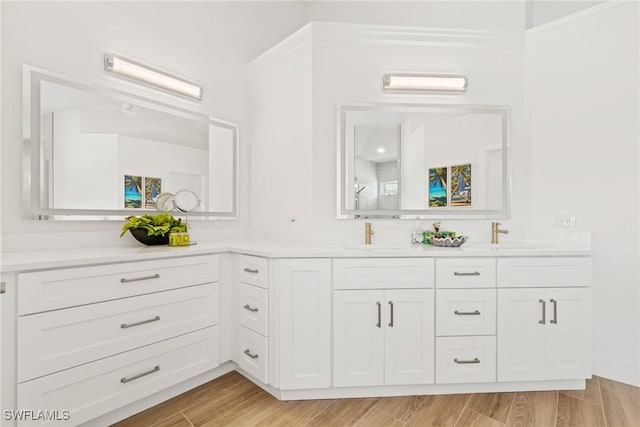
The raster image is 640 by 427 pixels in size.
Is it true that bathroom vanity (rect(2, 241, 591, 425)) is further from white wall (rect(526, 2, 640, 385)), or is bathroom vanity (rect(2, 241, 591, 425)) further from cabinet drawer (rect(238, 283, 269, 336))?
white wall (rect(526, 2, 640, 385))

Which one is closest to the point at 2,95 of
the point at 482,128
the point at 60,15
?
the point at 60,15

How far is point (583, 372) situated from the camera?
73.9 inches

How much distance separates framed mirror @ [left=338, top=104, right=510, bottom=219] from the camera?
2355mm

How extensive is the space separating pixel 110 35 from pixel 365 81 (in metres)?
1.75

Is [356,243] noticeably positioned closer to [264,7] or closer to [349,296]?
[349,296]

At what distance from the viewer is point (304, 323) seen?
1.81 metres

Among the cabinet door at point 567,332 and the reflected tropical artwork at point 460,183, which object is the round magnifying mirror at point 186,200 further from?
the cabinet door at point 567,332

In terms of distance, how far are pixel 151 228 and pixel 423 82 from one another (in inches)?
85.9

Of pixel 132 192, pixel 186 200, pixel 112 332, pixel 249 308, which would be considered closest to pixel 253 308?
pixel 249 308

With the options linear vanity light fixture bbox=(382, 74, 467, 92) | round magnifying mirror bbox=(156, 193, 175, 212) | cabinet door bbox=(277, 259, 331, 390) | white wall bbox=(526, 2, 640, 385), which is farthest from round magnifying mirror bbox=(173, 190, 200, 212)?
white wall bbox=(526, 2, 640, 385)

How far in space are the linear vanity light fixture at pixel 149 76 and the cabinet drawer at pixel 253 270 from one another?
52.6 inches

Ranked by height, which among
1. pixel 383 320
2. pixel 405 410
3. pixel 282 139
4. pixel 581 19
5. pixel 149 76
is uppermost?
pixel 581 19

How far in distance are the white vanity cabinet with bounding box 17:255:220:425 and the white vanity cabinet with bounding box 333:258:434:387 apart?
32.7 inches

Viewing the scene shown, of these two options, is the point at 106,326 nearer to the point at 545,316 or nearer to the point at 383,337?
the point at 383,337
